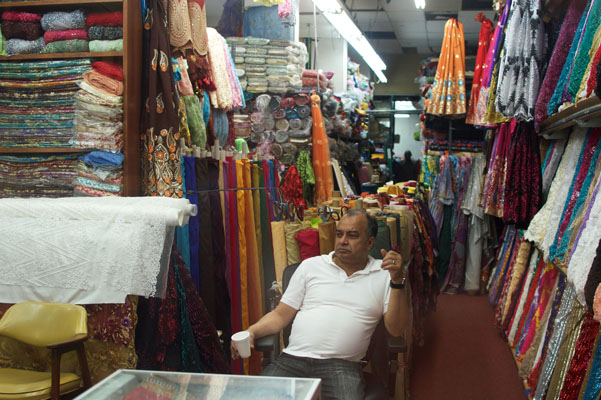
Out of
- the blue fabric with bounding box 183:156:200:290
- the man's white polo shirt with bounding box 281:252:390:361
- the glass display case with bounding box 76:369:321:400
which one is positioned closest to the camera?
the glass display case with bounding box 76:369:321:400

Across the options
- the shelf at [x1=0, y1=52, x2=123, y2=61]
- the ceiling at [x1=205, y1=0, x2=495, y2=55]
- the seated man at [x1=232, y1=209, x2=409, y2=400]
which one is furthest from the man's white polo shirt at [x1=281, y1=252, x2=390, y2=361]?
the ceiling at [x1=205, y1=0, x2=495, y2=55]

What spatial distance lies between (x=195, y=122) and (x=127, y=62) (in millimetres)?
694

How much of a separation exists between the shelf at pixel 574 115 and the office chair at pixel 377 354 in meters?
1.37

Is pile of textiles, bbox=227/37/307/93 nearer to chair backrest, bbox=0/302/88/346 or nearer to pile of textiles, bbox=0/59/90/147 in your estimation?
pile of textiles, bbox=0/59/90/147

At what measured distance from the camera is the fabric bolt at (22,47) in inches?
110

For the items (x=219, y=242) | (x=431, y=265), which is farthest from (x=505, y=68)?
(x=219, y=242)

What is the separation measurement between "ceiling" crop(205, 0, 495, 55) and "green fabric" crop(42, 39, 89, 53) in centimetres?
478

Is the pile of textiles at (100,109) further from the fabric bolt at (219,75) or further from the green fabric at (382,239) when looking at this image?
the green fabric at (382,239)

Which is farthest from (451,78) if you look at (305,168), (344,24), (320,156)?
(305,168)

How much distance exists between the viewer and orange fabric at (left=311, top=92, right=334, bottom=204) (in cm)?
596

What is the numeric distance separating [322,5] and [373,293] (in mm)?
4306

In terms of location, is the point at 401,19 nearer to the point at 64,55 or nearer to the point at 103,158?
the point at 64,55

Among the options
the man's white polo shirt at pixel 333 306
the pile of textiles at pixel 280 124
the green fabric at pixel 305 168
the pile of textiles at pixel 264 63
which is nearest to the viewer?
the man's white polo shirt at pixel 333 306

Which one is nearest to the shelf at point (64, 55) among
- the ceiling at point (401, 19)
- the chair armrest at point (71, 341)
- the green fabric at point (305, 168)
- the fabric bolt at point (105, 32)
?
the fabric bolt at point (105, 32)
